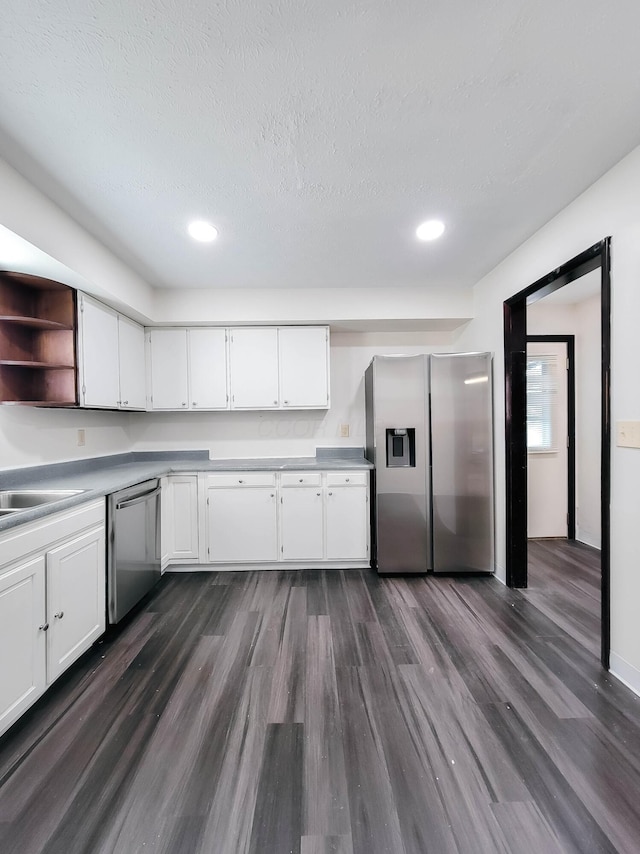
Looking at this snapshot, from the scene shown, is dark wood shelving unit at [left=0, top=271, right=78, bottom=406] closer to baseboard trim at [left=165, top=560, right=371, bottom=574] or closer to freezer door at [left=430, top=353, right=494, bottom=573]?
baseboard trim at [left=165, top=560, right=371, bottom=574]

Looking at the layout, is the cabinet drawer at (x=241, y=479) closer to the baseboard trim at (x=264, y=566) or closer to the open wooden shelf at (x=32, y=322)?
the baseboard trim at (x=264, y=566)

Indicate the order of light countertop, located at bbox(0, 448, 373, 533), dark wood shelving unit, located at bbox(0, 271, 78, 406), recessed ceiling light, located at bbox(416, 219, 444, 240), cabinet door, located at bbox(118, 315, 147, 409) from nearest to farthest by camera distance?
1. light countertop, located at bbox(0, 448, 373, 533)
2. recessed ceiling light, located at bbox(416, 219, 444, 240)
3. dark wood shelving unit, located at bbox(0, 271, 78, 406)
4. cabinet door, located at bbox(118, 315, 147, 409)

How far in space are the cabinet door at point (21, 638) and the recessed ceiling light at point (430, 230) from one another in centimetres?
264

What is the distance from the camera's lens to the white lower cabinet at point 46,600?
4.34 ft

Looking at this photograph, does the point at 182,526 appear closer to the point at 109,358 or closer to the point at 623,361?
the point at 109,358

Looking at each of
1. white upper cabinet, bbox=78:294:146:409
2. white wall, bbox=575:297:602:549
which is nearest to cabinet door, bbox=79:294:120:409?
white upper cabinet, bbox=78:294:146:409

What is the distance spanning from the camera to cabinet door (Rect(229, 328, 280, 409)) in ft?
10.0

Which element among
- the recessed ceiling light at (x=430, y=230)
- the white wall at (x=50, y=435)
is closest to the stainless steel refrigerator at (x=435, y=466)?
the recessed ceiling light at (x=430, y=230)

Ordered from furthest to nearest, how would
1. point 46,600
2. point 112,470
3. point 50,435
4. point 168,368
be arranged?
point 168,368
point 112,470
point 50,435
point 46,600

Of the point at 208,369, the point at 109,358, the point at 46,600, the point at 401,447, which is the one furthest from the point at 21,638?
the point at 401,447

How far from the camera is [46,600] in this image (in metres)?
1.51

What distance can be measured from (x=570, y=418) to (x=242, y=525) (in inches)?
133

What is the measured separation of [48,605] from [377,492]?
83.6 inches

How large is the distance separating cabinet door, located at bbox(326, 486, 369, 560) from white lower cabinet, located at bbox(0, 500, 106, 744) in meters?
1.63
